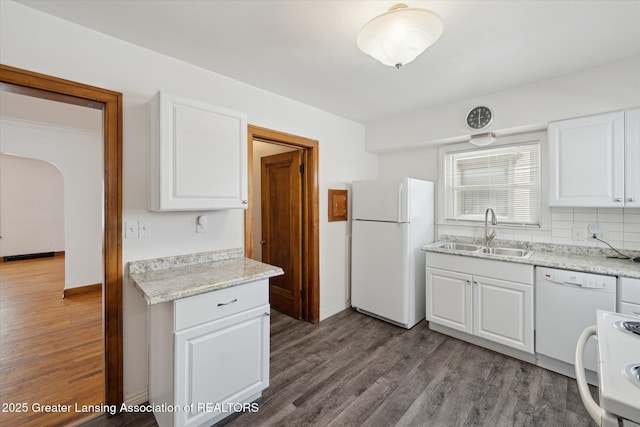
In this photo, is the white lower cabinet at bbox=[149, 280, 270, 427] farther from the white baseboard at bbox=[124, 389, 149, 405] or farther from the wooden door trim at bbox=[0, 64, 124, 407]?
the wooden door trim at bbox=[0, 64, 124, 407]

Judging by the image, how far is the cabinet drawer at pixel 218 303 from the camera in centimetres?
157

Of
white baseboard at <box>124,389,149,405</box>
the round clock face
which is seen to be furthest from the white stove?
white baseboard at <box>124,389,149,405</box>

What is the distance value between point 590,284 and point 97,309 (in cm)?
517

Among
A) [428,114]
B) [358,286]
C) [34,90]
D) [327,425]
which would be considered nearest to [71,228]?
[34,90]

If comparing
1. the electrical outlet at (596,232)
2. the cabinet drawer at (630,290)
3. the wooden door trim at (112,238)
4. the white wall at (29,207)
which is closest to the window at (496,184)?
the electrical outlet at (596,232)

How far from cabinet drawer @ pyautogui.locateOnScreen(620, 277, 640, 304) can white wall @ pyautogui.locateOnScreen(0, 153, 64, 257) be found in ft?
29.9

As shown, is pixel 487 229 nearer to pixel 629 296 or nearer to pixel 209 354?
pixel 629 296

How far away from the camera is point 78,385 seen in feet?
6.89

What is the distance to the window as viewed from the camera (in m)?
2.91

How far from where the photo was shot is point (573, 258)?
2414mm

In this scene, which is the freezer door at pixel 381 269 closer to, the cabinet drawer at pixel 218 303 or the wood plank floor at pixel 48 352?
the cabinet drawer at pixel 218 303

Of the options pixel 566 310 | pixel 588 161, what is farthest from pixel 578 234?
pixel 566 310

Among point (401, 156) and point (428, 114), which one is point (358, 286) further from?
point (428, 114)

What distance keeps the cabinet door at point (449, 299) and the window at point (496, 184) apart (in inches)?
34.4
